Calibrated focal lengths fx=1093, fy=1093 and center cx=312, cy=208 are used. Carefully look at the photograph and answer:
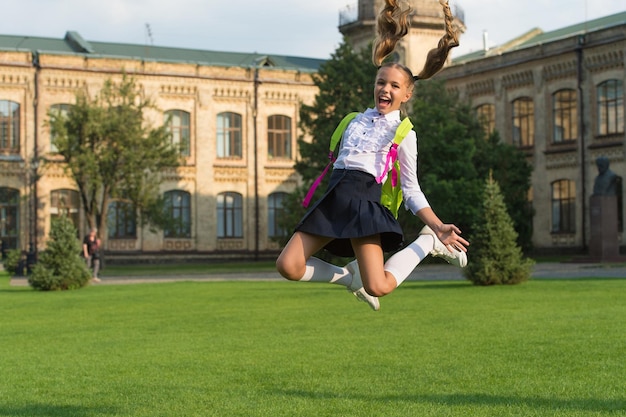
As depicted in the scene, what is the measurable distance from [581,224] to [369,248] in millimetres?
43471

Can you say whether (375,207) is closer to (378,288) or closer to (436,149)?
(378,288)

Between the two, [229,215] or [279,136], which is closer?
[229,215]

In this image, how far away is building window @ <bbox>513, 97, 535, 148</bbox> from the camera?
54.1 m

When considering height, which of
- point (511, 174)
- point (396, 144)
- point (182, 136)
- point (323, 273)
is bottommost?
point (323, 273)

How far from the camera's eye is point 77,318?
20.3 metres

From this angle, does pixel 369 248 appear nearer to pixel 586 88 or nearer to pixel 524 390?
pixel 524 390

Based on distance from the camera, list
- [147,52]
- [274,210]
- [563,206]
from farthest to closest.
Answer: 1. [147,52]
2. [274,210]
3. [563,206]

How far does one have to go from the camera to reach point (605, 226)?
137 feet

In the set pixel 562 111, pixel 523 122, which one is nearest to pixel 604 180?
pixel 562 111

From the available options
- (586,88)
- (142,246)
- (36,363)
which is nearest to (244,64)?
(142,246)

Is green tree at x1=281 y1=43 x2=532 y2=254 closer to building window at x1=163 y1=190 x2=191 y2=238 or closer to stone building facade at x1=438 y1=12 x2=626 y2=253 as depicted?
stone building facade at x1=438 y1=12 x2=626 y2=253

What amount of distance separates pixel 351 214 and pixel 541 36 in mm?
55432

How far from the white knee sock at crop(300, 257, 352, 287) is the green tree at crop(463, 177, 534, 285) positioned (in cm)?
1917

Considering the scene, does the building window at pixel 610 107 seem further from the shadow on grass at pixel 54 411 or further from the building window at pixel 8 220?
the shadow on grass at pixel 54 411
